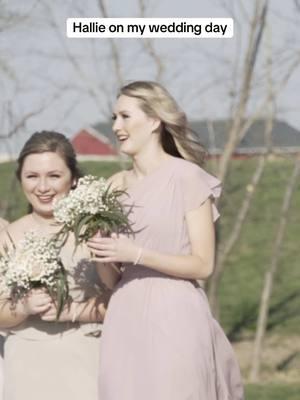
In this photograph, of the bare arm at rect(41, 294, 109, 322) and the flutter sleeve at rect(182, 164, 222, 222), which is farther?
the bare arm at rect(41, 294, 109, 322)

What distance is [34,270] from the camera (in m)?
5.59

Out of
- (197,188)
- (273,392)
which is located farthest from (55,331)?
(273,392)

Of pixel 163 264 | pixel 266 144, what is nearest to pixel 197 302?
pixel 163 264

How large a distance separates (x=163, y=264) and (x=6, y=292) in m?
0.78

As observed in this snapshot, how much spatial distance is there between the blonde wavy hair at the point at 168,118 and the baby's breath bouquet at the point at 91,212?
1.36ft

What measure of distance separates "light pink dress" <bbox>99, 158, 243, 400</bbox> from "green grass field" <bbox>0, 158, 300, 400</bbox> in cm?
806

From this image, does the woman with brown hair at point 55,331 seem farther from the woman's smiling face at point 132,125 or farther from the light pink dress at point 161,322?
the woman's smiling face at point 132,125

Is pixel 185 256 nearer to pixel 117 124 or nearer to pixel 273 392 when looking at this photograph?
pixel 117 124

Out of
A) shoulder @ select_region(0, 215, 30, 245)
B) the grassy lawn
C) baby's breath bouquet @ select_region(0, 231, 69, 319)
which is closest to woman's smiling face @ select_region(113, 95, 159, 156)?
baby's breath bouquet @ select_region(0, 231, 69, 319)

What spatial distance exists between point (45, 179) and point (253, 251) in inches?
796

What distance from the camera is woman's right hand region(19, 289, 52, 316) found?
18.5ft

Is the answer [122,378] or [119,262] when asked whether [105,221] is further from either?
[122,378]

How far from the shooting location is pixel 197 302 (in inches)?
219

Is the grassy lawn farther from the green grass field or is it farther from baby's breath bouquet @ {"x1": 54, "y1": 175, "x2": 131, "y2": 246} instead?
baby's breath bouquet @ {"x1": 54, "y1": 175, "x2": 131, "y2": 246}
